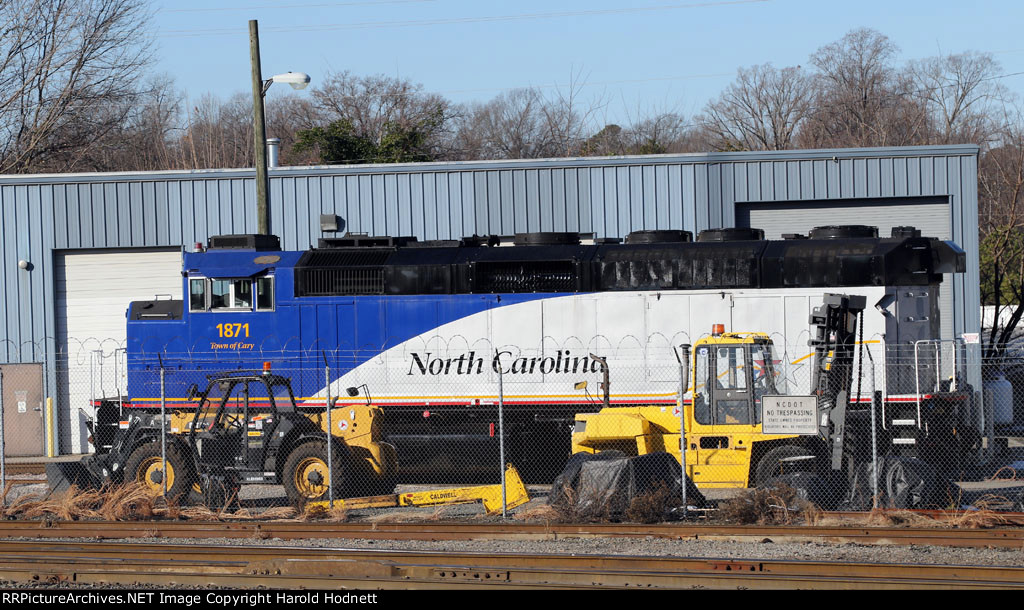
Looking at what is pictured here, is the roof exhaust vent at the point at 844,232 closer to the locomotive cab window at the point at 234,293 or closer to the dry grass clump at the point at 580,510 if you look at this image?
the dry grass clump at the point at 580,510

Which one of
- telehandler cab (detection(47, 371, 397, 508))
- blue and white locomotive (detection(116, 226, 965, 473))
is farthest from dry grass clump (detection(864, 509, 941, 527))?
telehandler cab (detection(47, 371, 397, 508))

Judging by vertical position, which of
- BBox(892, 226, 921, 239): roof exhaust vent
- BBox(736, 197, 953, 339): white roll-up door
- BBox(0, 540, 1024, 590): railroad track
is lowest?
BBox(0, 540, 1024, 590): railroad track

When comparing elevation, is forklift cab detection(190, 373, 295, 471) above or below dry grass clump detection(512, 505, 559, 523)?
above

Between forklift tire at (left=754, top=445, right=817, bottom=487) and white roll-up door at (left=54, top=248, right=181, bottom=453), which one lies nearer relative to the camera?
forklift tire at (left=754, top=445, right=817, bottom=487)

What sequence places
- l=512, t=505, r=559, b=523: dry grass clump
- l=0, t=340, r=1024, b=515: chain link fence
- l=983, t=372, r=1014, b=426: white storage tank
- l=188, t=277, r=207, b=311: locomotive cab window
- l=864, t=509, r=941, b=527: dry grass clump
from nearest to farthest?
l=864, t=509, r=941, b=527: dry grass clump
l=512, t=505, r=559, b=523: dry grass clump
l=0, t=340, r=1024, b=515: chain link fence
l=188, t=277, r=207, b=311: locomotive cab window
l=983, t=372, r=1014, b=426: white storage tank

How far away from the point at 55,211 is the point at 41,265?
4.42 ft

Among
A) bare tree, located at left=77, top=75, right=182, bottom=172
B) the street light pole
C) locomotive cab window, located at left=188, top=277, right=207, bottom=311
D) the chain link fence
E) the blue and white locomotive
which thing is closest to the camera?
the chain link fence

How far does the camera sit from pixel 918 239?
54.7 ft

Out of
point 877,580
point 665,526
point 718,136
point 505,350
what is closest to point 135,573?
point 665,526

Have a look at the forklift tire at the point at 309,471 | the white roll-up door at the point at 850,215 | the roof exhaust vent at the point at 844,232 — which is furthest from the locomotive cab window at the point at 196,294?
the white roll-up door at the point at 850,215

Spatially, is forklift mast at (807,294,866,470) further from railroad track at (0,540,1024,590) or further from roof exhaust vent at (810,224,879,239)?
roof exhaust vent at (810,224,879,239)

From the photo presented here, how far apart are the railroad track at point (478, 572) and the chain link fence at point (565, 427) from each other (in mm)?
2613

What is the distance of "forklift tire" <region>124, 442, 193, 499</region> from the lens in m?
14.8

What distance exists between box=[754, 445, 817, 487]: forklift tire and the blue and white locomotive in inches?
99.2
